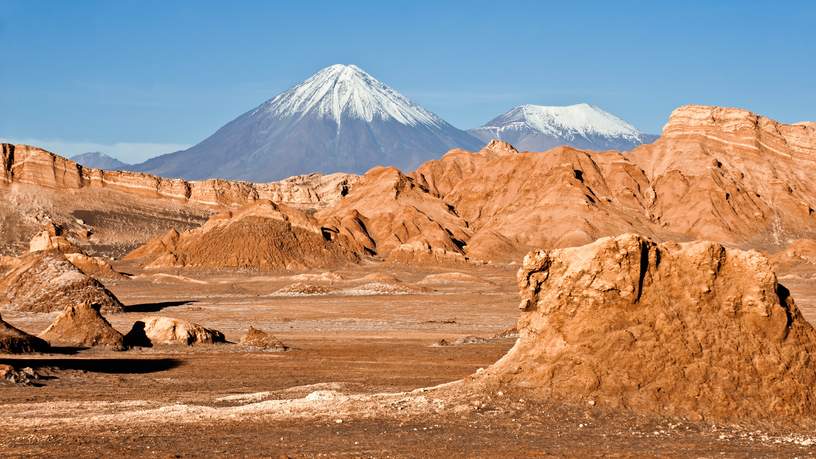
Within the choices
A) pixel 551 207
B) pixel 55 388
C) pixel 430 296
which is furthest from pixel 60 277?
pixel 551 207

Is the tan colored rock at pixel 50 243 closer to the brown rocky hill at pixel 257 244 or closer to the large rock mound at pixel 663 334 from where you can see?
the brown rocky hill at pixel 257 244

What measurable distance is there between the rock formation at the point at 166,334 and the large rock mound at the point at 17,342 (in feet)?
12.6

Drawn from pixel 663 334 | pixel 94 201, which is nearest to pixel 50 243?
pixel 94 201

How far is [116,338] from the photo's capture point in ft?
113

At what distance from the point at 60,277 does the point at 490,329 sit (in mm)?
19051

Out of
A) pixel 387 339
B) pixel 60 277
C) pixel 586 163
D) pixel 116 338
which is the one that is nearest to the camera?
pixel 116 338

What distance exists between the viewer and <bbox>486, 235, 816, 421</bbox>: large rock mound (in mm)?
17156

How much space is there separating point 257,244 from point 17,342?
67764mm

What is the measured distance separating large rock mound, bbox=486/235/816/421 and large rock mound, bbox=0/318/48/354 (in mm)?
17107

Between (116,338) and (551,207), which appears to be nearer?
(116,338)

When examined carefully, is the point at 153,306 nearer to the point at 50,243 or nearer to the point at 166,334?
the point at 166,334

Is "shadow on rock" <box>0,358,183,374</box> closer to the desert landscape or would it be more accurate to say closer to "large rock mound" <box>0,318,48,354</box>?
the desert landscape

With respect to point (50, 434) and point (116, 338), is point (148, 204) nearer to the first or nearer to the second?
point (116, 338)

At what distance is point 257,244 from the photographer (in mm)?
99000
